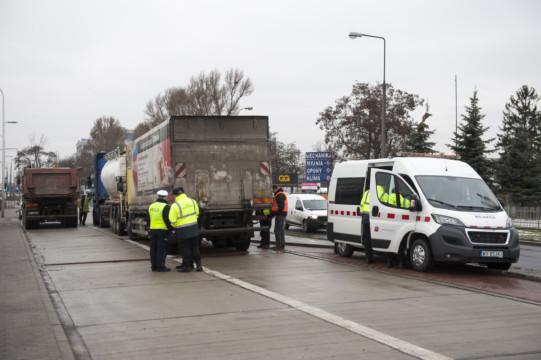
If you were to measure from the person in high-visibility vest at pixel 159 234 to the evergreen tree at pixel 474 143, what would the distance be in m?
31.2

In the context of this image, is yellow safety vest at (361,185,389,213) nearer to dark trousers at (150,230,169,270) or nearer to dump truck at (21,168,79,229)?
dark trousers at (150,230,169,270)

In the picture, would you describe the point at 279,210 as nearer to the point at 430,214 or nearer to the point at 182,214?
the point at 182,214

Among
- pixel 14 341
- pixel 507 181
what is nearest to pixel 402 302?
pixel 14 341

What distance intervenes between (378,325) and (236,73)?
46616 millimetres

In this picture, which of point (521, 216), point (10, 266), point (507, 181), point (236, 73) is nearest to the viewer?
point (10, 266)

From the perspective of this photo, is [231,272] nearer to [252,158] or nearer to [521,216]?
[252,158]

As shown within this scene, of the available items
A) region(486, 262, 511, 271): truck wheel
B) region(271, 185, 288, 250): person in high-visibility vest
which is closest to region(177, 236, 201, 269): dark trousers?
region(271, 185, 288, 250): person in high-visibility vest

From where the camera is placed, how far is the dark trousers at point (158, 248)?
41.4 ft

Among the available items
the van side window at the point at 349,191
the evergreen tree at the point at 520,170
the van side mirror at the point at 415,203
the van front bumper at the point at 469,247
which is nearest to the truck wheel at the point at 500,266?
the van front bumper at the point at 469,247

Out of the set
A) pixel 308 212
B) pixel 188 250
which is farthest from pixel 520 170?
pixel 188 250

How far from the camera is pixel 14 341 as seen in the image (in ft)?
21.6

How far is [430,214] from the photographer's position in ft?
38.8

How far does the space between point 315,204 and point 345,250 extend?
1210cm

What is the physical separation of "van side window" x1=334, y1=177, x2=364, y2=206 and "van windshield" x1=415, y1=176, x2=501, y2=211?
6.13ft
